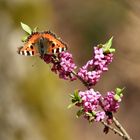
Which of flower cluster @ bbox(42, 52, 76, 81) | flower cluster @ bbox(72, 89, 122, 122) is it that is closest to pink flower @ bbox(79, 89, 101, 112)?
flower cluster @ bbox(72, 89, 122, 122)

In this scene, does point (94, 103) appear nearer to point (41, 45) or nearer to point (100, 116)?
point (100, 116)

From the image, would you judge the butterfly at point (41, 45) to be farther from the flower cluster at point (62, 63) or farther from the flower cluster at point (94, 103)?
the flower cluster at point (94, 103)

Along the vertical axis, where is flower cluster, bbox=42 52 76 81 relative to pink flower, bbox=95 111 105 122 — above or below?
above

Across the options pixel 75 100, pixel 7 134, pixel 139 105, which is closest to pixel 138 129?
pixel 139 105

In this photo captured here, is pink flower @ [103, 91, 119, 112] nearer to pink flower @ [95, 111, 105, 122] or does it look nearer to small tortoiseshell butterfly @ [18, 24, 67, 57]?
pink flower @ [95, 111, 105, 122]

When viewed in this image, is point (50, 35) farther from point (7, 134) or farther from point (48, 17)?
point (48, 17)

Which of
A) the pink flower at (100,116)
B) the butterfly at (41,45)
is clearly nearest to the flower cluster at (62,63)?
the butterfly at (41,45)

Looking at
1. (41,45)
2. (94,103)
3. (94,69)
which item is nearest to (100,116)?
(94,103)
